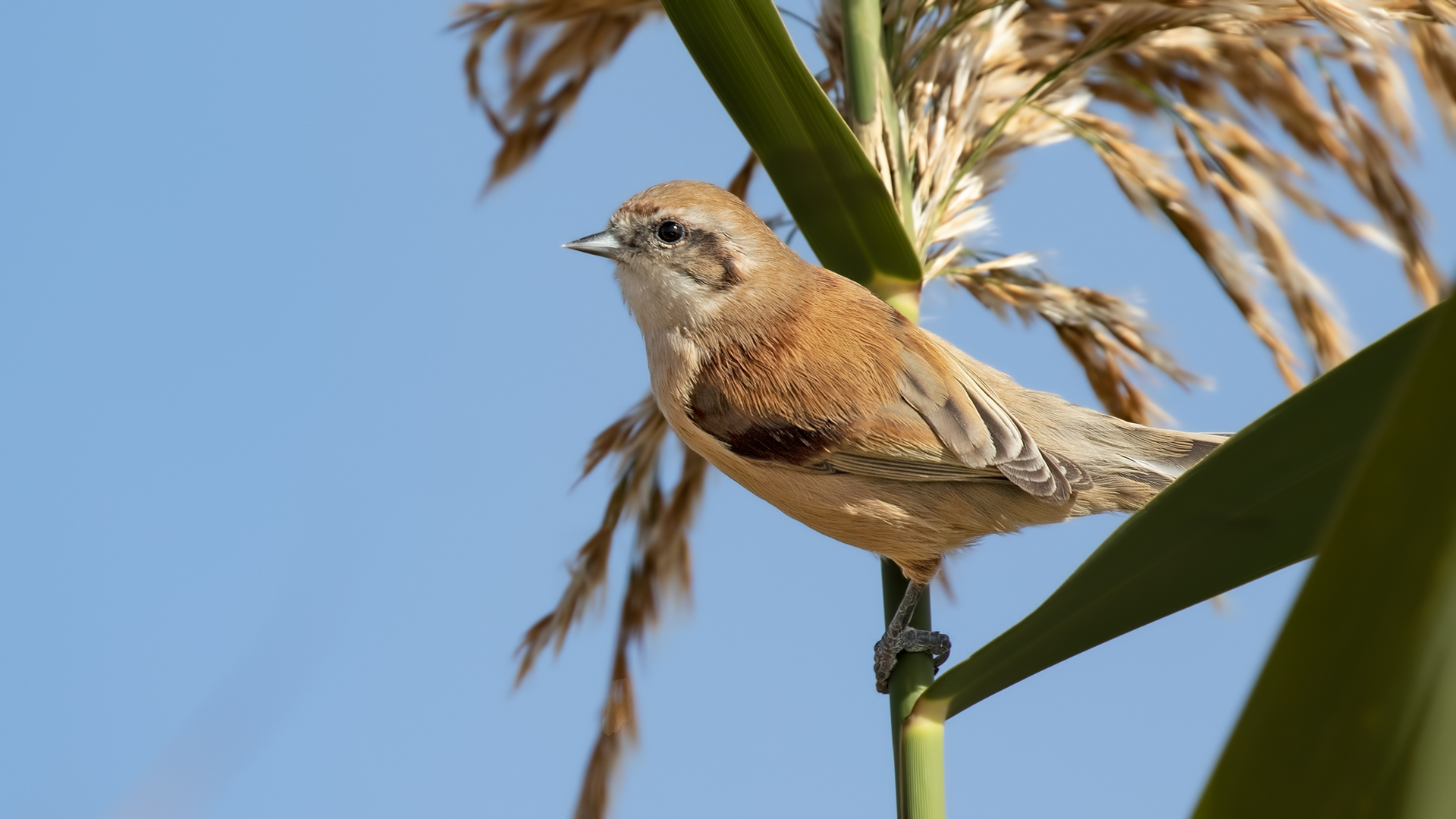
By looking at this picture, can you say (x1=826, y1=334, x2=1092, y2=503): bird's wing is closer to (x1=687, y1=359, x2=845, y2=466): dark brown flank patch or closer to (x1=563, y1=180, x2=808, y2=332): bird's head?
(x1=687, y1=359, x2=845, y2=466): dark brown flank patch

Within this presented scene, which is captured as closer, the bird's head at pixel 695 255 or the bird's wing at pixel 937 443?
the bird's wing at pixel 937 443

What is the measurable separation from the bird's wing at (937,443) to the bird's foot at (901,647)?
31 centimetres

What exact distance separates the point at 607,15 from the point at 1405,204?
6.78 ft

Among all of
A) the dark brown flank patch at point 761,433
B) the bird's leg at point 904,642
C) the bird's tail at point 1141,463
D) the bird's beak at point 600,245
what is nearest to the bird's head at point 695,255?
the bird's beak at point 600,245

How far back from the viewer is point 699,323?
2180 millimetres

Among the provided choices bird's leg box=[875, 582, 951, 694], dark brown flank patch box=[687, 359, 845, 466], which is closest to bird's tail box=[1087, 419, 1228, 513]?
bird's leg box=[875, 582, 951, 694]

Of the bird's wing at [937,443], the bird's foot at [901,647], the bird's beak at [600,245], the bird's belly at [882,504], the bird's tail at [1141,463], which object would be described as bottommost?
the bird's foot at [901,647]

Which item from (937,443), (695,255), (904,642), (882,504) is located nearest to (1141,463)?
(937,443)

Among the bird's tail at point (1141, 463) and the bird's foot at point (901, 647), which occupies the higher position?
the bird's tail at point (1141, 463)

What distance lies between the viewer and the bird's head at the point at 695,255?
2135mm

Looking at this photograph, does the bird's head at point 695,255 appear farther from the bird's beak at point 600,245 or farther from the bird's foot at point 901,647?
the bird's foot at point 901,647

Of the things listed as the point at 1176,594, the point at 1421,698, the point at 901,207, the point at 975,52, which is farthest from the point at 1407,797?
the point at 975,52

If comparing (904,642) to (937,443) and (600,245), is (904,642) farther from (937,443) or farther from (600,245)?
(600,245)

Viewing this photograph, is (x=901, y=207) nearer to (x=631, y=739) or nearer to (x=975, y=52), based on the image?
(x=975, y=52)
